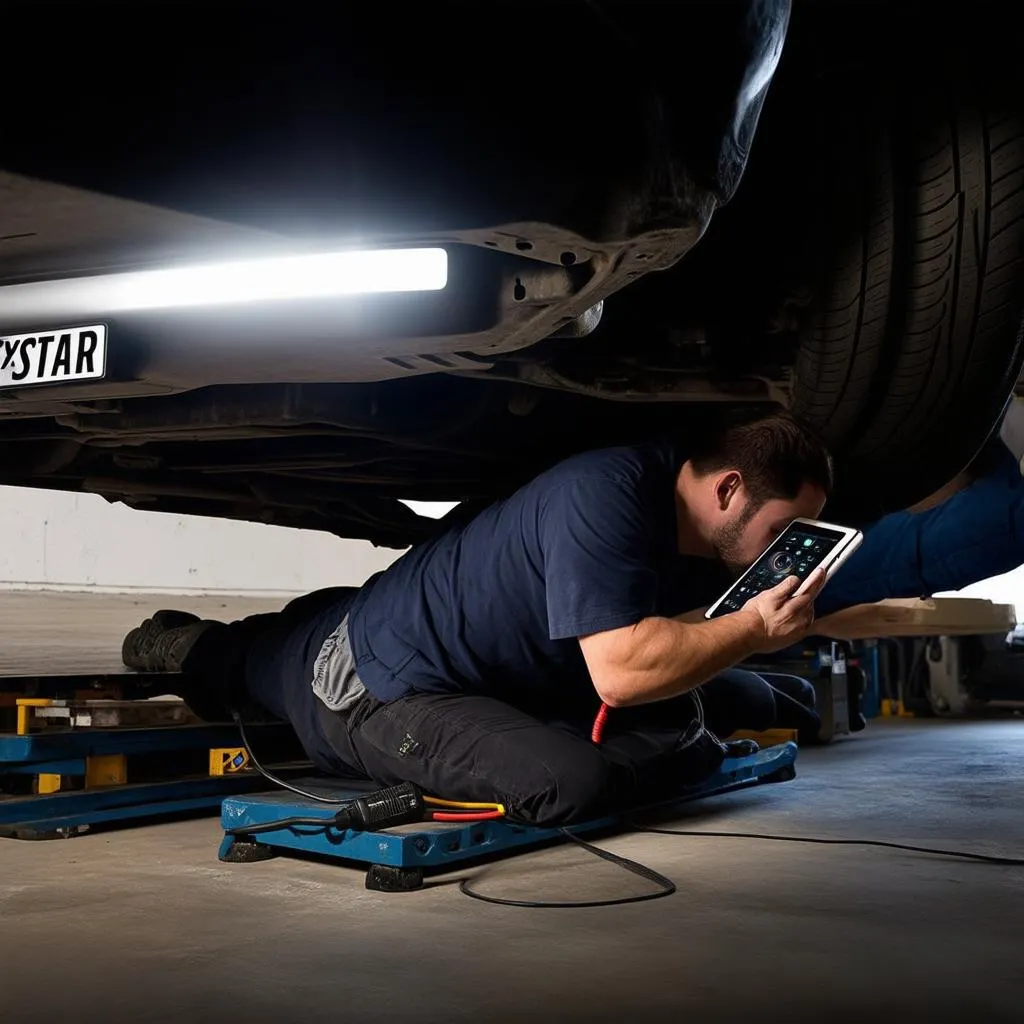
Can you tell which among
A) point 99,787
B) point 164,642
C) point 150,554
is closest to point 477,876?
point 99,787

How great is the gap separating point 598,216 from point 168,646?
1901 mm

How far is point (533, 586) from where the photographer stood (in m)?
1.90

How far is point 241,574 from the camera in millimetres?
7539

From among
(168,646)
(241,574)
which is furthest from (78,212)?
(241,574)

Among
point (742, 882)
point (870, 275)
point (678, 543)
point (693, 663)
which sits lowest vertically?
point (742, 882)

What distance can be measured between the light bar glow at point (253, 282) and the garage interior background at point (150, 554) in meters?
5.58

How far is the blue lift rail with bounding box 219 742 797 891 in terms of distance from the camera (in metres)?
1.57

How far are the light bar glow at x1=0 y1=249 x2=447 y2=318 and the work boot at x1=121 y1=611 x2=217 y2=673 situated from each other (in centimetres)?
135

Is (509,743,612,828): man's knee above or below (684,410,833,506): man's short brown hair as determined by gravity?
below

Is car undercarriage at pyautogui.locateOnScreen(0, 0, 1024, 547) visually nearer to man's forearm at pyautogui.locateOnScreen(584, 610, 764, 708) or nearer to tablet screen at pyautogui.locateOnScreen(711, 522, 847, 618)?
tablet screen at pyautogui.locateOnScreen(711, 522, 847, 618)

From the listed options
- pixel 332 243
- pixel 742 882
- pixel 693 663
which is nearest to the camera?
pixel 332 243

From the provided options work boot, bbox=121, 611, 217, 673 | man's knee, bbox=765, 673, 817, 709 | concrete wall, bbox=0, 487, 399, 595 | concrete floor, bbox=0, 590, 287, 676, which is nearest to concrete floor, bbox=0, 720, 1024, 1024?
work boot, bbox=121, 611, 217, 673

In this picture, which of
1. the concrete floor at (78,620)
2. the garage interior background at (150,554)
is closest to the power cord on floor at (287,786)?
the concrete floor at (78,620)

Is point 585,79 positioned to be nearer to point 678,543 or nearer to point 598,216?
point 598,216
